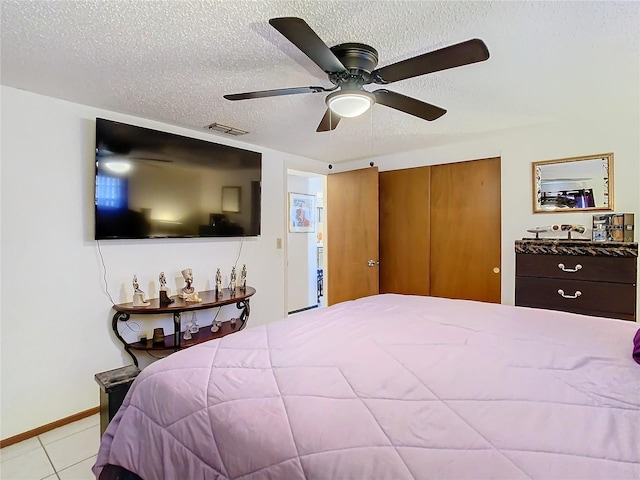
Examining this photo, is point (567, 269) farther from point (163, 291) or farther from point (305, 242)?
point (305, 242)

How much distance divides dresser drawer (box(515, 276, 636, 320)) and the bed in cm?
88

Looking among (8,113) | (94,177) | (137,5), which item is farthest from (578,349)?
(8,113)

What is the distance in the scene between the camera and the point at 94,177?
2408mm

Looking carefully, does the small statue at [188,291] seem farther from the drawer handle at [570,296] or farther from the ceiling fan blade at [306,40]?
the drawer handle at [570,296]

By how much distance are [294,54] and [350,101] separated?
382 millimetres

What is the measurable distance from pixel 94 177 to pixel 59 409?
1.62 m

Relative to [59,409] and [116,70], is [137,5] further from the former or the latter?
[59,409]

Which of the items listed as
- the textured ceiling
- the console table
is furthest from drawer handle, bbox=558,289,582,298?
the console table

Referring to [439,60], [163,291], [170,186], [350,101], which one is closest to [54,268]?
[163,291]

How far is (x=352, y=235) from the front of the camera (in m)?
Result: 4.12

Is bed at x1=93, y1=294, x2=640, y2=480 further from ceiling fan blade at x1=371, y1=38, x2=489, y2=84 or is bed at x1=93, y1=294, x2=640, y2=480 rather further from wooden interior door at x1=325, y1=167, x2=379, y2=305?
wooden interior door at x1=325, y1=167, x2=379, y2=305

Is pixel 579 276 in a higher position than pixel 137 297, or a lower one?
higher

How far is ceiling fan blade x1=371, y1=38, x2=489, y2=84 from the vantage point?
1.25 meters

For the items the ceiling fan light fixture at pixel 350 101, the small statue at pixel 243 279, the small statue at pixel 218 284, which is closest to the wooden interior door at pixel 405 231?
the small statue at pixel 243 279
